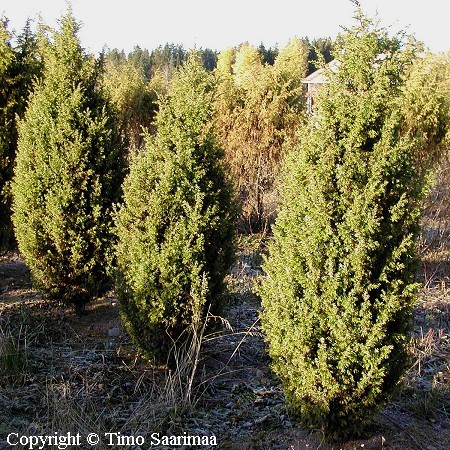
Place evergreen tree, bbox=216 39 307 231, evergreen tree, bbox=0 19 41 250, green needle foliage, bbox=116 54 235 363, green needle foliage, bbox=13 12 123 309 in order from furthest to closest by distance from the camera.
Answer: evergreen tree, bbox=216 39 307 231 → evergreen tree, bbox=0 19 41 250 → green needle foliage, bbox=13 12 123 309 → green needle foliage, bbox=116 54 235 363

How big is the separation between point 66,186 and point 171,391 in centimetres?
265

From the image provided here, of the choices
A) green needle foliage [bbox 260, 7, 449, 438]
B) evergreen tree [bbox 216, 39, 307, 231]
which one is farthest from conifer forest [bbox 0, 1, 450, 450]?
evergreen tree [bbox 216, 39, 307, 231]

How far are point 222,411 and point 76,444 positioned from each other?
118 centimetres

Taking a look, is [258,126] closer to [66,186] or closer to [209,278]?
[66,186]

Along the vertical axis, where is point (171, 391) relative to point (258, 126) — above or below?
below

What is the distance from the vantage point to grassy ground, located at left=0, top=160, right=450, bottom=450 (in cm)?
350

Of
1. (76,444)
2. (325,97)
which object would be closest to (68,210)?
(76,444)

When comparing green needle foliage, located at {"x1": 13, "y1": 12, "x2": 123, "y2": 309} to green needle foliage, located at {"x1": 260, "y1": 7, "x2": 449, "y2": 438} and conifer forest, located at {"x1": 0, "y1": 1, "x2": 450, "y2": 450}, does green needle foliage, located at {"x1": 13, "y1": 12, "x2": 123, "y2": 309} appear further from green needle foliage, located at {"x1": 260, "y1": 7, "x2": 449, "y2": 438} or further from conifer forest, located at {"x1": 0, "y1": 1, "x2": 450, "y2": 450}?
green needle foliage, located at {"x1": 260, "y1": 7, "x2": 449, "y2": 438}

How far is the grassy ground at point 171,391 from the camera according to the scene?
3.50 meters

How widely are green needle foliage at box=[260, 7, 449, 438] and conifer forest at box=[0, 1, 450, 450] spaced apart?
13 millimetres

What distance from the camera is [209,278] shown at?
13.5 feet

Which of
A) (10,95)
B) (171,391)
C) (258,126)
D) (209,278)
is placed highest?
(10,95)

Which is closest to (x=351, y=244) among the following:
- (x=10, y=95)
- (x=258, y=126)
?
(x=10, y=95)

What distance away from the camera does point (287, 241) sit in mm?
3312
